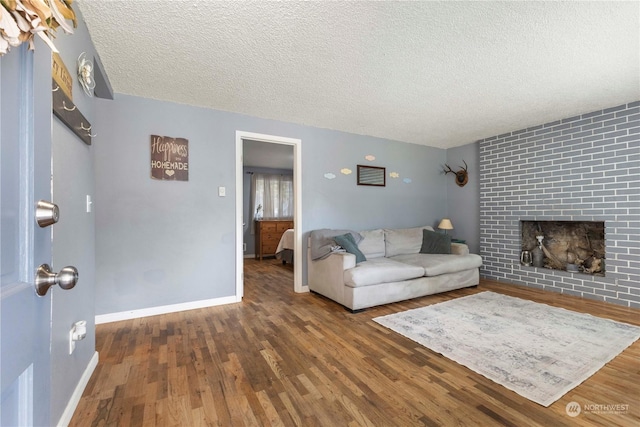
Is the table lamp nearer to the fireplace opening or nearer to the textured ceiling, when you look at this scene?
the fireplace opening

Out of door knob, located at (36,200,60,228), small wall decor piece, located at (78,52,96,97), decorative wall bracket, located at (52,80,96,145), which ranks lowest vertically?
door knob, located at (36,200,60,228)

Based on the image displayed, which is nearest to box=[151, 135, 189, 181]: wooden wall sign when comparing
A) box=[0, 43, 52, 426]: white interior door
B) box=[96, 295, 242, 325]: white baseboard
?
box=[96, 295, 242, 325]: white baseboard

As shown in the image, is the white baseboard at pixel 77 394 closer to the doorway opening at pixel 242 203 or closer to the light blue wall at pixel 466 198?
the doorway opening at pixel 242 203

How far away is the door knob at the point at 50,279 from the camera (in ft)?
2.03

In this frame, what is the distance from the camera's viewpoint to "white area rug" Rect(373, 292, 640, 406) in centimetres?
180

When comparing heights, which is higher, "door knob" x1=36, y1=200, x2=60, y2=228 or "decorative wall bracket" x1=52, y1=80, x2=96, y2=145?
"decorative wall bracket" x1=52, y1=80, x2=96, y2=145

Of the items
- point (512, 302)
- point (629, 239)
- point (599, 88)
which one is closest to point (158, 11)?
point (599, 88)

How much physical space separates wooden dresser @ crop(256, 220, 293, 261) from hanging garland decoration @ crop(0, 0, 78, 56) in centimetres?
597

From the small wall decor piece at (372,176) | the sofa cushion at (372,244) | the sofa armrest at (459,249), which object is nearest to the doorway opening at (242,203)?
the sofa cushion at (372,244)

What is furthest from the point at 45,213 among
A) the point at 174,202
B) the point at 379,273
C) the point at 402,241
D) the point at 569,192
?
the point at 569,192

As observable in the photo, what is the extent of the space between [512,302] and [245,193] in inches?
229

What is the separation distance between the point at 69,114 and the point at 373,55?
2.01 metres

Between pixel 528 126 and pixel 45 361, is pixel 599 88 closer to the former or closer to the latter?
pixel 528 126

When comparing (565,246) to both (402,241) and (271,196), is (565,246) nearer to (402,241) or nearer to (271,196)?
(402,241)
